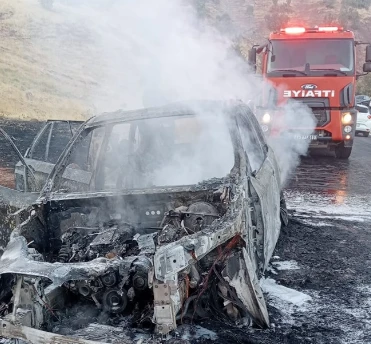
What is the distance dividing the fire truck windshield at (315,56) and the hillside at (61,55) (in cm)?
1299

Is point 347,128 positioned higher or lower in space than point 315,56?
lower

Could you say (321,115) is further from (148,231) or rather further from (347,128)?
(148,231)

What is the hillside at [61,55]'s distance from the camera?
2723 cm

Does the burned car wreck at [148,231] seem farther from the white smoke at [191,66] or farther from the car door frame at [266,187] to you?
the white smoke at [191,66]

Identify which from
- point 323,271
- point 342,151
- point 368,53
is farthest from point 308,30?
point 323,271

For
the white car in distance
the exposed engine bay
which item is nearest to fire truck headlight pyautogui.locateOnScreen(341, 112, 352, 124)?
the exposed engine bay

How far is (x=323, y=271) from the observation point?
5.58 meters

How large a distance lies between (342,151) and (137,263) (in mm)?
10470

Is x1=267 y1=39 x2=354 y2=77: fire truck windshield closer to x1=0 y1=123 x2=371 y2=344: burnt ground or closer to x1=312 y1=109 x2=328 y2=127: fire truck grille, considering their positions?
x1=312 y1=109 x2=328 y2=127: fire truck grille

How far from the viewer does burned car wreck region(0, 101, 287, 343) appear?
11.7 feet

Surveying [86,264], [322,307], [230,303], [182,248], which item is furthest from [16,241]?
[322,307]

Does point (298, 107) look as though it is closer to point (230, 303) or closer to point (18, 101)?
point (230, 303)

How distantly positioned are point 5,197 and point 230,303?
2.75 m

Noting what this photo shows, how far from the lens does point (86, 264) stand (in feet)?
12.0
